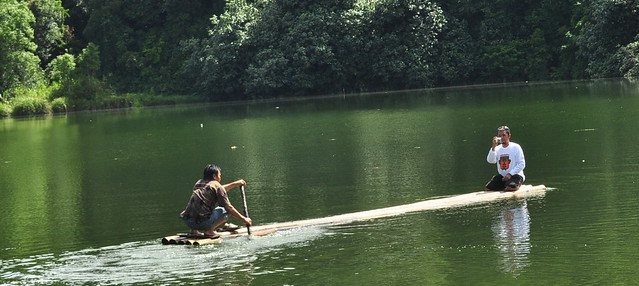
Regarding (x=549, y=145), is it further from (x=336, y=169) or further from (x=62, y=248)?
(x=62, y=248)

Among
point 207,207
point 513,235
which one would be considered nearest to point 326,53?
point 207,207

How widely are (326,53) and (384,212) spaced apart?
55345mm

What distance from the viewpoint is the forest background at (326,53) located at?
241ft

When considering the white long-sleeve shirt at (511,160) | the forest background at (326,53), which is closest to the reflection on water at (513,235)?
the white long-sleeve shirt at (511,160)

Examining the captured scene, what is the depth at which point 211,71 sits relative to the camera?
7669 centimetres

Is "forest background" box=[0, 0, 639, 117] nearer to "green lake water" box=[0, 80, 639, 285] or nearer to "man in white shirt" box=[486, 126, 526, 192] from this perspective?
"green lake water" box=[0, 80, 639, 285]

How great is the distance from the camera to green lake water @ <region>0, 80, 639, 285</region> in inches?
619

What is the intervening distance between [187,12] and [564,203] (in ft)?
230

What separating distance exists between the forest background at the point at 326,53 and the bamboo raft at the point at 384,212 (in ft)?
159

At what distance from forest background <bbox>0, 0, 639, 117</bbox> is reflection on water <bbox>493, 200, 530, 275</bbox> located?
164 ft

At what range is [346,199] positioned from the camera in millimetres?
23391

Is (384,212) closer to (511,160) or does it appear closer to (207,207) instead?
(511,160)

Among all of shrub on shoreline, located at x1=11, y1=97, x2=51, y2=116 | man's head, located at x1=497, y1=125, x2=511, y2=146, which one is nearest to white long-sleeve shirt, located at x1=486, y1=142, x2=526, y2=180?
man's head, located at x1=497, y1=125, x2=511, y2=146

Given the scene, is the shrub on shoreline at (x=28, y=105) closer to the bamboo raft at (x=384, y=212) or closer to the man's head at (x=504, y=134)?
the bamboo raft at (x=384, y=212)
